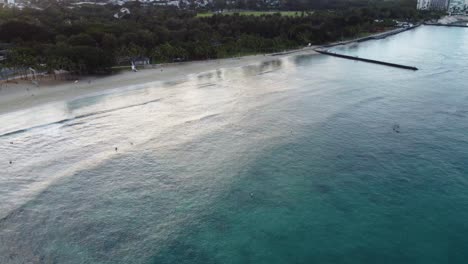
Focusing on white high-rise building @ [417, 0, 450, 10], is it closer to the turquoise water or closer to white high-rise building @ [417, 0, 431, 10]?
white high-rise building @ [417, 0, 431, 10]

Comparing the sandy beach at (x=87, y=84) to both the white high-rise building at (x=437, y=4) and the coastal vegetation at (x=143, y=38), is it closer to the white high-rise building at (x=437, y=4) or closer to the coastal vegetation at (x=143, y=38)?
the coastal vegetation at (x=143, y=38)

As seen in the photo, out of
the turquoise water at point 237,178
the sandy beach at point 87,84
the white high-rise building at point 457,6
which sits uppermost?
the white high-rise building at point 457,6

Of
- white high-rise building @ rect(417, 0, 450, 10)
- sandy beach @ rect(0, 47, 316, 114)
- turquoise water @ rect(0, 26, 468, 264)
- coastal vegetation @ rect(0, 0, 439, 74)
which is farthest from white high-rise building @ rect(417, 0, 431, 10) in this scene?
turquoise water @ rect(0, 26, 468, 264)

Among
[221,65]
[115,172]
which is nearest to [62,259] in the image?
[115,172]

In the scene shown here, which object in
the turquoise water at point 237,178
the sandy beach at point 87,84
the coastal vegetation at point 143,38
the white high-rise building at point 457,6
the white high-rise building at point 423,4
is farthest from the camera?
the white high-rise building at point 423,4

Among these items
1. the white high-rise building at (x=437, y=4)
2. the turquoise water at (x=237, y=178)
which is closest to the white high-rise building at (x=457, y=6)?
the white high-rise building at (x=437, y=4)

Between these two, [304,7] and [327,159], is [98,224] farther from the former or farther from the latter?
[304,7]
